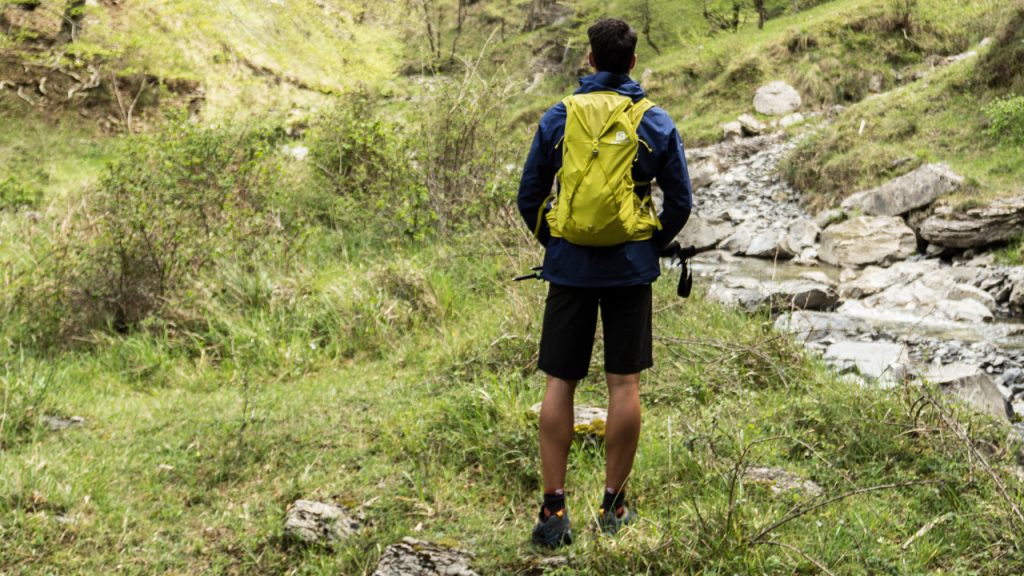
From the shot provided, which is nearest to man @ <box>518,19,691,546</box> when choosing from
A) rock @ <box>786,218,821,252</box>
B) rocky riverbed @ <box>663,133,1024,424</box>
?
rocky riverbed @ <box>663,133,1024,424</box>

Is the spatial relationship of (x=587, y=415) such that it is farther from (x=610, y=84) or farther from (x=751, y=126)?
(x=751, y=126)

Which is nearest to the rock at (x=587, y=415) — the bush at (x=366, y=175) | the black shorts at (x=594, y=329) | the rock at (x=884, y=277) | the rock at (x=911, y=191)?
the black shorts at (x=594, y=329)

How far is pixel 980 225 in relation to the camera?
426 inches

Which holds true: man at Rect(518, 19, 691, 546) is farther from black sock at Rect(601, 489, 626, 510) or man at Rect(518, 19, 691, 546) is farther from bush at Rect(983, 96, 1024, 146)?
bush at Rect(983, 96, 1024, 146)

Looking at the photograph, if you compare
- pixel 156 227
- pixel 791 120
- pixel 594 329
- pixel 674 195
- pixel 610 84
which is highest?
pixel 610 84

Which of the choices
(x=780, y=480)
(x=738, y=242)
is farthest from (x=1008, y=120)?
(x=780, y=480)

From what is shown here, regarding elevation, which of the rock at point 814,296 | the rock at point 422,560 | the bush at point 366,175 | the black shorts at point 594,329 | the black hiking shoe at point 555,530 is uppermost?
the black shorts at point 594,329

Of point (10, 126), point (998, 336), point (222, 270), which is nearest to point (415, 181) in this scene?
point (222, 270)

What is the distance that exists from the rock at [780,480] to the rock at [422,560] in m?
1.32

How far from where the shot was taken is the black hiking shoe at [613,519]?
337 cm

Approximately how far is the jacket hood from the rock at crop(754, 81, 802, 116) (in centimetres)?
1859

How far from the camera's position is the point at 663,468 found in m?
4.04

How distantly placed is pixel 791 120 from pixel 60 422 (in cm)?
1820

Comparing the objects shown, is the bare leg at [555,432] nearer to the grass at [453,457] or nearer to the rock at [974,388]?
the grass at [453,457]
